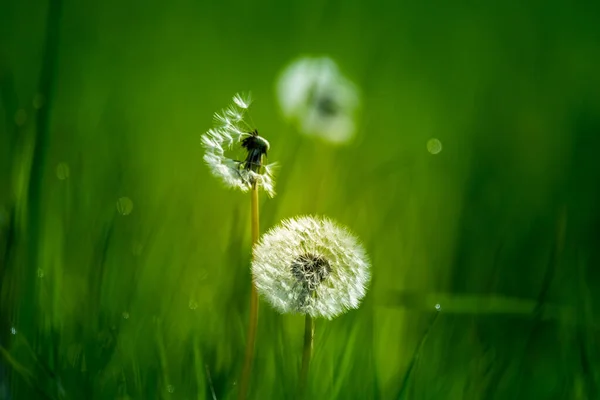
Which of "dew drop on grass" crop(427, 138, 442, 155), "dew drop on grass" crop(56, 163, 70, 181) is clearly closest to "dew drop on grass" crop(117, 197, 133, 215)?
"dew drop on grass" crop(56, 163, 70, 181)

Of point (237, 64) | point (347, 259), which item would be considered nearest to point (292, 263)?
point (347, 259)

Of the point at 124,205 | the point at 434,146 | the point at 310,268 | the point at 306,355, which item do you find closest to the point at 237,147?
the point at 310,268

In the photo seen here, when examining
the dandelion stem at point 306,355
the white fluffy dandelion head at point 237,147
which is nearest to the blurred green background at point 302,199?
the dandelion stem at point 306,355

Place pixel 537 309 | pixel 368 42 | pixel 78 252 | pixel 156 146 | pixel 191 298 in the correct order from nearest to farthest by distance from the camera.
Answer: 1. pixel 537 309
2. pixel 191 298
3. pixel 78 252
4. pixel 156 146
5. pixel 368 42

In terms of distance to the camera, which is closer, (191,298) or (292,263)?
(292,263)

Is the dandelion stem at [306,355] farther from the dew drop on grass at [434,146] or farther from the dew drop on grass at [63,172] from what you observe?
the dew drop on grass at [434,146]

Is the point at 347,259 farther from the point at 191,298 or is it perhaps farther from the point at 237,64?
the point at 237,64

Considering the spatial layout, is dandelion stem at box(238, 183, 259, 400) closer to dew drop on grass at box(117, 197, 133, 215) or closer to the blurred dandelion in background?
dew drop on grass at box(117, 197, 133, 215)
